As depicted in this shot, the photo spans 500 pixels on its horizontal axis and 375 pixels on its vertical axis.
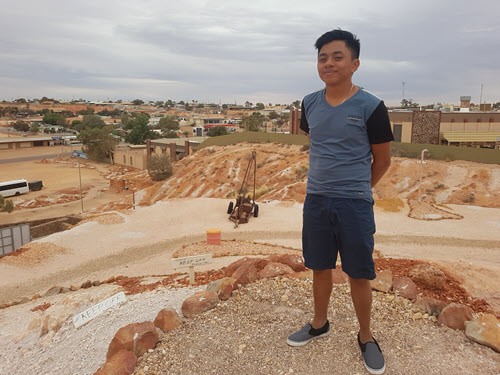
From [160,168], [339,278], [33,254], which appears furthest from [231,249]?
[160,168]

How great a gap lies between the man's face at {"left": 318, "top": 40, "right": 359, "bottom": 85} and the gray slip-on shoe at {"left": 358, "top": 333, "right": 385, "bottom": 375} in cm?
214

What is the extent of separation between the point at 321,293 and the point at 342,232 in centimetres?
73

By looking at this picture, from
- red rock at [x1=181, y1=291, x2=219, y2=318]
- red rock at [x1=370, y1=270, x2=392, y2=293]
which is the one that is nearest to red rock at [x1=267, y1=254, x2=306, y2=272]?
red rock at [x1=370, y1=270, x2=392, y2=293]

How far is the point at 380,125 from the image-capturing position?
286 cm

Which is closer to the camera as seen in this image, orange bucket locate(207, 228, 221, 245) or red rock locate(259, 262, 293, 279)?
red rock locate(259, 262, 293, 279)

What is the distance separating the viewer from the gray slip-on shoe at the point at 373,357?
303cm

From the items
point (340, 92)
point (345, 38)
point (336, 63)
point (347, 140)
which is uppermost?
point (345, 38)

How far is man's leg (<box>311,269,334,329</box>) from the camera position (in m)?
3.36

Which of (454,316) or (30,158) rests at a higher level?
(454,316)

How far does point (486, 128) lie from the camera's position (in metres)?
30.3

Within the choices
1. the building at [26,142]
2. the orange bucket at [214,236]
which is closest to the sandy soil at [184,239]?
the orange bucket at [214,236]

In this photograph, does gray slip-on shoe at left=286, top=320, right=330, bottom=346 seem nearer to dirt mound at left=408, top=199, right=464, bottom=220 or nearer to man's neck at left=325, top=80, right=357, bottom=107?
man's neck at left=325, top=80, right=357, bottom=107

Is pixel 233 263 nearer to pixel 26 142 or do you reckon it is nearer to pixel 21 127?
pixel 26 142

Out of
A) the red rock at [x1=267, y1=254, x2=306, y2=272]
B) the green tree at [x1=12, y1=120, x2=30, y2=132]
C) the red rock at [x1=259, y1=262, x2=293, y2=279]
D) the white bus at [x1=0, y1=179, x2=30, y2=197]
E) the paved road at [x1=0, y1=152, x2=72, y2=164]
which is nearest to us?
the red rock at [x1=259, y1=262, x2=293, y2=279]
